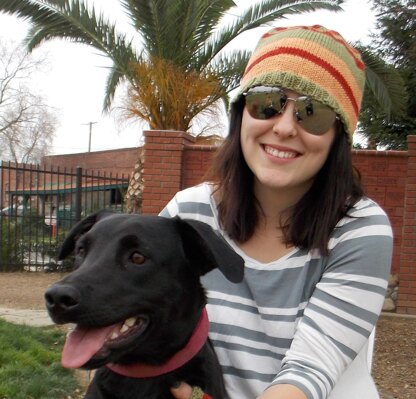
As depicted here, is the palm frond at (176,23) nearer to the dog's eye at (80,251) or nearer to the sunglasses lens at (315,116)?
the sunglasses lens at (315,116)

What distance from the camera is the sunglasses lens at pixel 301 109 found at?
210 cm

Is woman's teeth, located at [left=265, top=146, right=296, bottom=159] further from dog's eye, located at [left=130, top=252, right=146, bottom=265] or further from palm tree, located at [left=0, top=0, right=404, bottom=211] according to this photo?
palm tree, located at [left=0, top=0, right=404, bottom=211]

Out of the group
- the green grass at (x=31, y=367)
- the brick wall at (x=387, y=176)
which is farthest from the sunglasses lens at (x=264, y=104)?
the brick wall at (x=387, y=176)

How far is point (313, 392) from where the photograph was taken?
1844 mm

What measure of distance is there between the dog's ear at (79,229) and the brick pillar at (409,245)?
6683 millimetres

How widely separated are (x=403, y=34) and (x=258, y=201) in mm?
12132

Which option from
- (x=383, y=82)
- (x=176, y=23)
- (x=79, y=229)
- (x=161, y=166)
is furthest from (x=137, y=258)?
(x=383, y=82)

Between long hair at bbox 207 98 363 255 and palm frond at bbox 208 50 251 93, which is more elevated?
palm frond at bbox 208 50 251 93

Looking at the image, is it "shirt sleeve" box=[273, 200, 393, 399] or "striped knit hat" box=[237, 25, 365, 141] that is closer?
"shirt sleeve" box=[273, 200, 393, 399]

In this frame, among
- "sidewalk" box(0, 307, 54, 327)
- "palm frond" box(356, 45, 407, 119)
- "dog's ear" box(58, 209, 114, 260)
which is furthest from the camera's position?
"palm frond" box(356, 45, 407, 119)

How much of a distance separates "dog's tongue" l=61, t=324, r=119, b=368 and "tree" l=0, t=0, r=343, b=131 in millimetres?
7376

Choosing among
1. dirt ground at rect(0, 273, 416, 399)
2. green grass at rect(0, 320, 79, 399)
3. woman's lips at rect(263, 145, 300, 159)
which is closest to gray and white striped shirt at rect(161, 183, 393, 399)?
woman's lips at rect(263, 145, 300, 159)

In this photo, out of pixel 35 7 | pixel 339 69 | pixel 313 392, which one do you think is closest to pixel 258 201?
pixel 339 69

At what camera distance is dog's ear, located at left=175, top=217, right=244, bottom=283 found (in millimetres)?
1856
